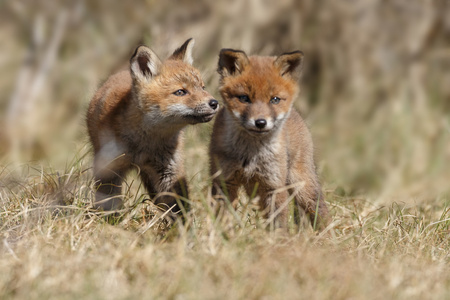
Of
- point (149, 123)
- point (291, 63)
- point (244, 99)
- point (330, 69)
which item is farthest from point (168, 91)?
point (330, 69)

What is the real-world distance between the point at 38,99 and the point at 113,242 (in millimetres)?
6875

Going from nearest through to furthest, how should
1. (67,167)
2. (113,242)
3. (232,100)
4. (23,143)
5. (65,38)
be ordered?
(113,242)
(232,100)
(67,167)
(23,143)
(65,38)

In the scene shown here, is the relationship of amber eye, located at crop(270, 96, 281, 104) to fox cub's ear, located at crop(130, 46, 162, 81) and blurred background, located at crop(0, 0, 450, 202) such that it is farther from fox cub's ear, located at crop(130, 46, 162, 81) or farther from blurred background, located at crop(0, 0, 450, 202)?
blurred background, located at crop(0, 0, 450, 202)

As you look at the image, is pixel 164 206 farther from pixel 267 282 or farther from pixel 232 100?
pixel 267 282

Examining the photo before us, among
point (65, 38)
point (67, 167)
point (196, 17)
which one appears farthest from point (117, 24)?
point (67, 167)

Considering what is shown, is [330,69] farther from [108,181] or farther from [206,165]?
[108,181]

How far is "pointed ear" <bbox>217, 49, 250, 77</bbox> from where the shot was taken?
487 cm

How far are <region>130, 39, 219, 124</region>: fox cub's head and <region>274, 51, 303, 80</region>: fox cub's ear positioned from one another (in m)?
0.65

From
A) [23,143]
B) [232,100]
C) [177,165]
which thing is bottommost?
[23,143]

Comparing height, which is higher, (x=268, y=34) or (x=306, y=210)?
(x=268, y=34)

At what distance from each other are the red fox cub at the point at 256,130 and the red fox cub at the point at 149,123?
0.30 m

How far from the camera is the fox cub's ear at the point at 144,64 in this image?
516 cm

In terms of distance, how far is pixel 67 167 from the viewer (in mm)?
5777

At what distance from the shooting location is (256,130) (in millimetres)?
4629
